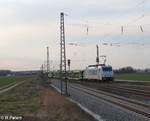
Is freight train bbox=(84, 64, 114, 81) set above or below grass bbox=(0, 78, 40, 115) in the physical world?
above

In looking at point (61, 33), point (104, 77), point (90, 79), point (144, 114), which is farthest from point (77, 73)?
point (144, 114)

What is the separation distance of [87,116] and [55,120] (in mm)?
3284

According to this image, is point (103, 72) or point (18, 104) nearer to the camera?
point (18, 104)

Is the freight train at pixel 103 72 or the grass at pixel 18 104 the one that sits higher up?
the freight train at pixel 103 72

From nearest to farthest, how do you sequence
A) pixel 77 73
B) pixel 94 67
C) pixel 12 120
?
1. pixel 12 120
2. pixel 94 67
3. pixel 77 73

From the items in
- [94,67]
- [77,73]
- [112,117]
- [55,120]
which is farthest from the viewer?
[77,73]

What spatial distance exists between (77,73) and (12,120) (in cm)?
10188

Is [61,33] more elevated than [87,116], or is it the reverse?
[61,33]

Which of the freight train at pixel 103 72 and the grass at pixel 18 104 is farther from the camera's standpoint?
the freight train at pixel 103 72

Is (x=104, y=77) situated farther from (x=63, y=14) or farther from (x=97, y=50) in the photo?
(x=63, y=14)

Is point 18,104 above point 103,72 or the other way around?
the other way around

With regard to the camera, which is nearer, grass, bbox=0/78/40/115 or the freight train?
grass, bbox=0/78/40/115

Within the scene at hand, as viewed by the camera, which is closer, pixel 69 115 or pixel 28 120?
pixel 28 120

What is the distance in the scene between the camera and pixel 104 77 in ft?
282
